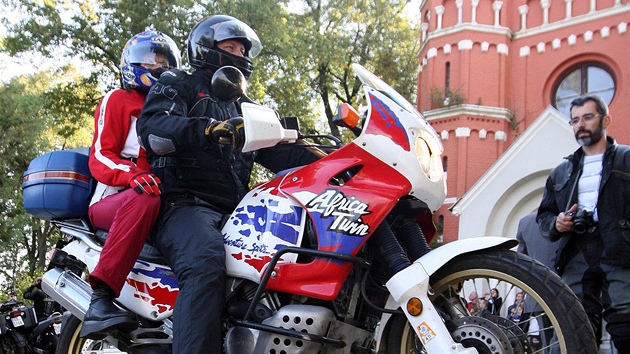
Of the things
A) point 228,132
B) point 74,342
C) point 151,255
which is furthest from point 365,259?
point 74,342

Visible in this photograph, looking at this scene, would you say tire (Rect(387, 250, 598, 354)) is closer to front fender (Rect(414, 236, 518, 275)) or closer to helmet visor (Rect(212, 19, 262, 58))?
front fender (Rect(414, 236, 518, 275))

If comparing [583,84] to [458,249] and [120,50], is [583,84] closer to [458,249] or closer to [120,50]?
[120,50]

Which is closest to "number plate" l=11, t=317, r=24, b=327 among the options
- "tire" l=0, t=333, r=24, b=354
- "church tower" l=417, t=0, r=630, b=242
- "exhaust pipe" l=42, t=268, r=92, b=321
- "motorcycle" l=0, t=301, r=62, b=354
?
"motorcycle" l=0, t=301, r=62, b=354

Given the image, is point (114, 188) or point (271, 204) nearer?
point (271, 204)

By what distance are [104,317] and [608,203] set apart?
2.85 m

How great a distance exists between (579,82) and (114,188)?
2228cm

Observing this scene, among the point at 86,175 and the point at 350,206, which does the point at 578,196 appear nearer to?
the point at 350,206

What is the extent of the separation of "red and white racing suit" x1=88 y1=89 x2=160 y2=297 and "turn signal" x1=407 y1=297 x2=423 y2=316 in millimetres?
1394

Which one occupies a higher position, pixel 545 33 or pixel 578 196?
pixel 545 33

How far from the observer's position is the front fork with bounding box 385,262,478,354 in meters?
2.78

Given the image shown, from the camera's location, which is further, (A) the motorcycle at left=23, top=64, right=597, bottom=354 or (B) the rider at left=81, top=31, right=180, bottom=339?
(B) the rider at left=81, top=31, right=180, bottom=339

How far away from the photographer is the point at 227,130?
3086mm

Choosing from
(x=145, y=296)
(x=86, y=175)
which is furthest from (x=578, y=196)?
(x=86, y=175)

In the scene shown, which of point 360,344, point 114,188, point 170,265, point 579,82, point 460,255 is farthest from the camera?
point 579,82
